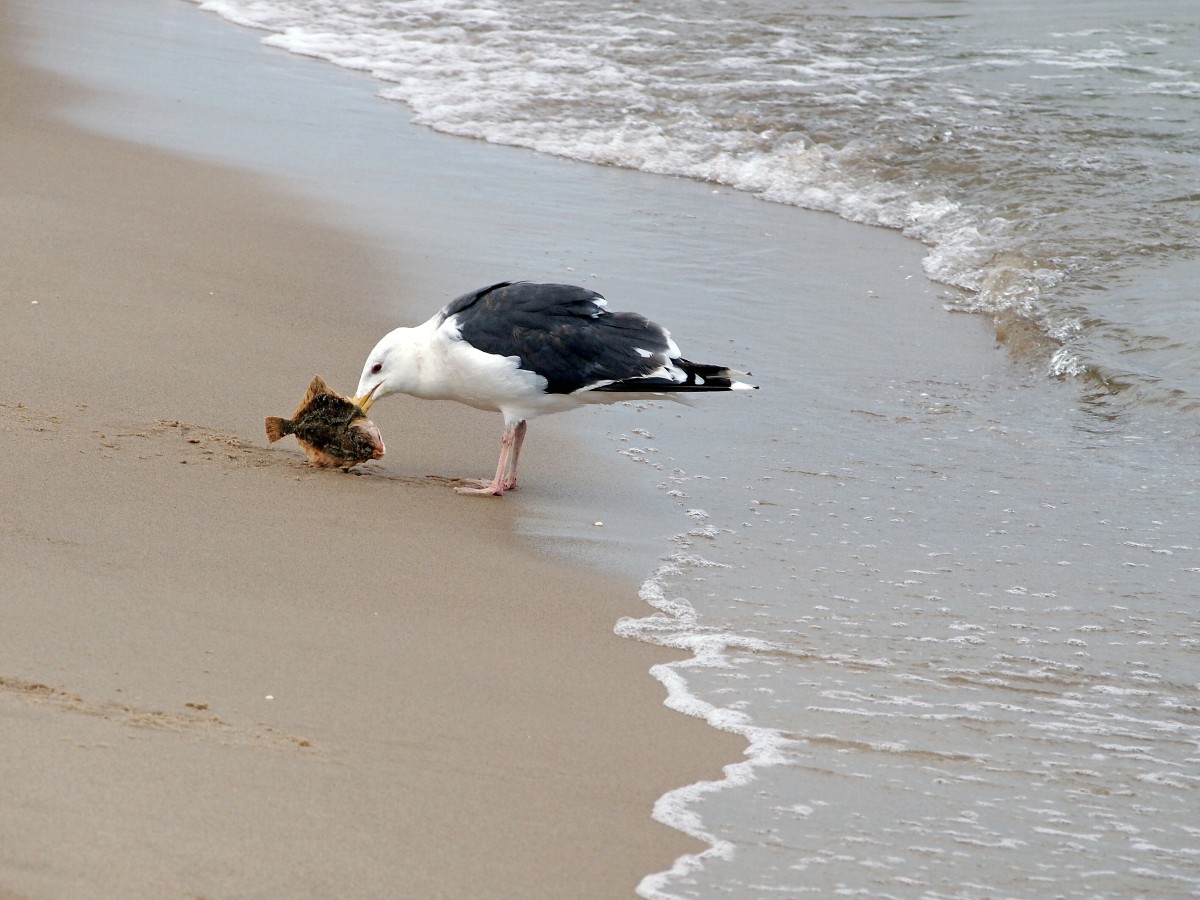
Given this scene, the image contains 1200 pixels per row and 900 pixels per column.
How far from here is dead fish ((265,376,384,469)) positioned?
17.2 feet

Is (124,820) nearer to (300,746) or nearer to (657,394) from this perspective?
(300,746)

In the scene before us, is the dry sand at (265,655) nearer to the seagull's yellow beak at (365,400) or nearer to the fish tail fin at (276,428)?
the fish tail fin at (276,428)

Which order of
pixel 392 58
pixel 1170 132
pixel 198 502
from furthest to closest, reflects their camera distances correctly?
1. pixel 392 58
2. pixel 1170 132
3. pixel 198 502

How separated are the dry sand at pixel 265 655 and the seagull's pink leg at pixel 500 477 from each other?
13 centimetres

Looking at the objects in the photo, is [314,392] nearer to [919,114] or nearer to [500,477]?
[500,477]

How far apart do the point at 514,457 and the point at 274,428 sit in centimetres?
90

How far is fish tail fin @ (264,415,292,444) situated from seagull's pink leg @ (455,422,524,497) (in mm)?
652

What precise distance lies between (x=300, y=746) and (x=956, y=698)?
1775 mm

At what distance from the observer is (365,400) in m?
5.47

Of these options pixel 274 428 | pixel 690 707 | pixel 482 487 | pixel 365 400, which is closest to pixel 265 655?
pixel 690 707

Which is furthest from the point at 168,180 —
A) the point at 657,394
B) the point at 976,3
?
the point at 976,3

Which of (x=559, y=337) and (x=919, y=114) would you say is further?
(x=919, y=114)

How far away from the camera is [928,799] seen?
134 inches

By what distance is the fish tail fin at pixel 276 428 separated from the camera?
5.21 metres
